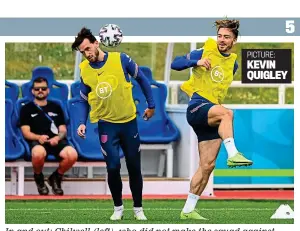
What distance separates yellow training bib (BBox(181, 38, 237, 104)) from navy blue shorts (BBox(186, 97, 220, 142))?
0.10 meters

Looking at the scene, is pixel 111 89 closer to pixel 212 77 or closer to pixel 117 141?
pixel 117 141

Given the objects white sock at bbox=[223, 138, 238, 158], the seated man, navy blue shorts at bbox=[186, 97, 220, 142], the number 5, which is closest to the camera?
white sock at bbox=[223, 138, 238, 158]

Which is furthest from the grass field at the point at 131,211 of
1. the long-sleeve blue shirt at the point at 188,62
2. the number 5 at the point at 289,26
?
the number 5 at the point at 289,26

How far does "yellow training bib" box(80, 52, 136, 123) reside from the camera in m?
11.7

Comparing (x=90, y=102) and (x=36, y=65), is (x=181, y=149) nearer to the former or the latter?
(x=36, y=65)

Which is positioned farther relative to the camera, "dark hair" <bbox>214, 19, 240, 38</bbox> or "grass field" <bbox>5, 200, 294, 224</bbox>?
"grass field" <bbox>5, 200, 294, 224</bbox>

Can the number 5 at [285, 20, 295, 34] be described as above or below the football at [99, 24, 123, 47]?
above

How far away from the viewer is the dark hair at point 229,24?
37.6ft

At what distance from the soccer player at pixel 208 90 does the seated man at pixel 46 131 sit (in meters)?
3.76

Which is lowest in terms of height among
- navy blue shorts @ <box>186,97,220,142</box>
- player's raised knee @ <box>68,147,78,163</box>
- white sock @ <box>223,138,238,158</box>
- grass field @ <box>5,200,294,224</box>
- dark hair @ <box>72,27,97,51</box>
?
grass field @ <box>5,200,294,224</box>

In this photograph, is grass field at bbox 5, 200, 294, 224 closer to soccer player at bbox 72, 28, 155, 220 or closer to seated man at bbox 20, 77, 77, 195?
soccer player at bbox 72, 28, 155, 220

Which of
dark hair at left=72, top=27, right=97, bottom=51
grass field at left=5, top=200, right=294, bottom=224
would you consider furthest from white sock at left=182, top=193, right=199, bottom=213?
dark hair at left=72, top=27, right=97, bottom=51

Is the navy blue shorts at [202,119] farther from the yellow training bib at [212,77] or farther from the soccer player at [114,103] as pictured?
the soccer player at [114,103]

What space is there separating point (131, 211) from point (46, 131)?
2.57 meters
